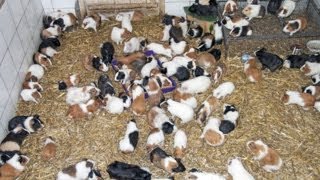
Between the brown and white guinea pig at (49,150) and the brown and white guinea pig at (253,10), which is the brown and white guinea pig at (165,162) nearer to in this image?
the brown and white guinea pig at (49,150)

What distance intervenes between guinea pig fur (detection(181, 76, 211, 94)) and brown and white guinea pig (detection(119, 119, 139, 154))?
854 mm

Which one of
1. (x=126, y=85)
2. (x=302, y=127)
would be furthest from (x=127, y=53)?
(x=302, y=127)

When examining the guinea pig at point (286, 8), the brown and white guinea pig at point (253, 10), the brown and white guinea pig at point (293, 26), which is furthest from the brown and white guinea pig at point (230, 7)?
the brown and white guinea pig at point (293, 26)

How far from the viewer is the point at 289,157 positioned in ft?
14.1

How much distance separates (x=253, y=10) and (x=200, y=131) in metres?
2.18

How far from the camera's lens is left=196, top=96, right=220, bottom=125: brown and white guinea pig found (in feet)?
15.1

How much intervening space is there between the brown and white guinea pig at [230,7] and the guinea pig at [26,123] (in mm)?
3133

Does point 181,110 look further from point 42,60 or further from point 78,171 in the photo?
point 42,60

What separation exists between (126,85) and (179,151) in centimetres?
122

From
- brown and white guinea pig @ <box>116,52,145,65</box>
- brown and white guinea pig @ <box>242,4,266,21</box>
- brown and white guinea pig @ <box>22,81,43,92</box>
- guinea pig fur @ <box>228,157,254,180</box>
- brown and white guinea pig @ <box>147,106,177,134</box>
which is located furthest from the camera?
brown and white guinea pig @ <box>242,4,266,21</box>

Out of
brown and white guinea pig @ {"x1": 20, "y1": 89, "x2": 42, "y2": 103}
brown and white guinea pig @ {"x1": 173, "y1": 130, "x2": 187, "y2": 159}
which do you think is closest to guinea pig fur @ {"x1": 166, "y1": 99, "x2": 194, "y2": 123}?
brown and white guinea pig @ {"x1": 173, "y1": 130, "x2": 187, "y2": 159}

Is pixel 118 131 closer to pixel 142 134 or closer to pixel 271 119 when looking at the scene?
pixel 142 134

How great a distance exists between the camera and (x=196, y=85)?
16.1 feet

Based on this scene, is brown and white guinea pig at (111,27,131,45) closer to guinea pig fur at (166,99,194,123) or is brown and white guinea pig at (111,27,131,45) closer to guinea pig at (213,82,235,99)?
guinea pig fur at (166,99,194,123)
